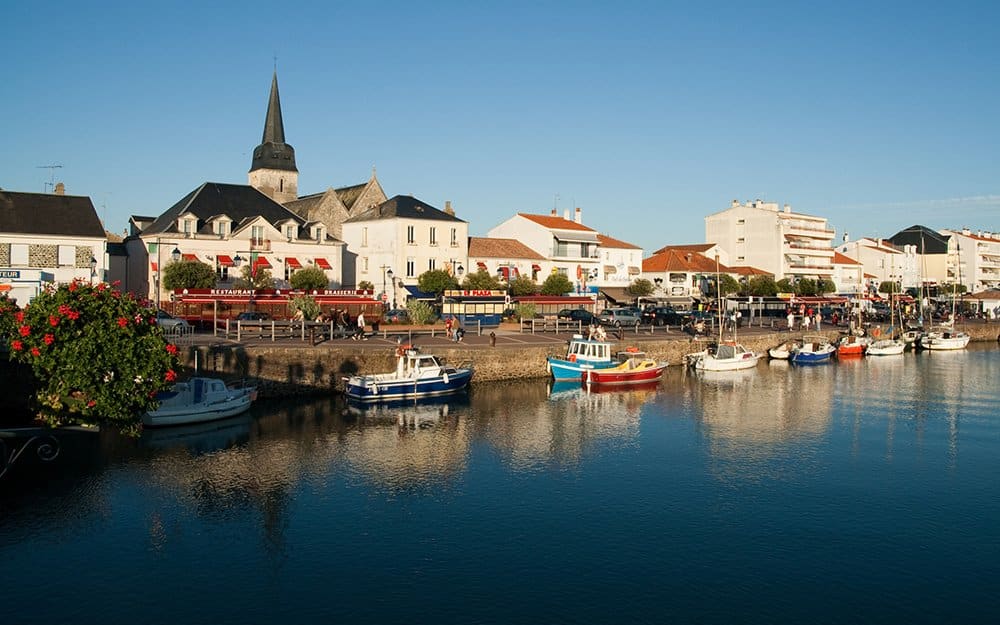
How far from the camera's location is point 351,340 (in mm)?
49219

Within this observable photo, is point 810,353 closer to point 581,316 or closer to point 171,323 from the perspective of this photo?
point 581,316

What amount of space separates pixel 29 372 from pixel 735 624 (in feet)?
83.0

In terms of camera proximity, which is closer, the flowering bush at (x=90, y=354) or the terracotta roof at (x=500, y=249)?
the flowering bush at (x=90, y=354)

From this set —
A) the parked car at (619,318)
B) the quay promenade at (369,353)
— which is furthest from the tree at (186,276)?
the parked car at (619,318)

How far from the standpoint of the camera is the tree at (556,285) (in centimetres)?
8225

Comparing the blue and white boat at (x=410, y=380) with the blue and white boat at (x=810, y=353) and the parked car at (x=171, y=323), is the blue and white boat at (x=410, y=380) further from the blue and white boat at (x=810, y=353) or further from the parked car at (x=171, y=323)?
the blue and white boat at (x=810, y=353)

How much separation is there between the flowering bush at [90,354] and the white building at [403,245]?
4669 cm

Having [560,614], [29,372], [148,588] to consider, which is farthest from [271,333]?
[560,614]

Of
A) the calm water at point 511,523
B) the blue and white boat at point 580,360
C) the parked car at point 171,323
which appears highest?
the parked car at point 171,323

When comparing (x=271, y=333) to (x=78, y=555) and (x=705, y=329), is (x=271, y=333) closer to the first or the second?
(x=78, y=555)

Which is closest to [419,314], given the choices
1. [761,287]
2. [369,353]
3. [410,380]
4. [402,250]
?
[369,353]

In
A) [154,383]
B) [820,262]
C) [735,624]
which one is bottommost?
[735,624]

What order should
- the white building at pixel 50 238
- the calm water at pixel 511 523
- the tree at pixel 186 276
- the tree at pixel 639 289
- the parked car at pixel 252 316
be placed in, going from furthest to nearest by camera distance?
the tree at pixel 639 289, the tree at pixel 186 276, the white building at pixel 50 238, the parked car at pixel 252 316, the calm water at pixel 511 523

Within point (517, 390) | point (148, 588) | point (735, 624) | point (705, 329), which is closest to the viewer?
point (735, 624)
